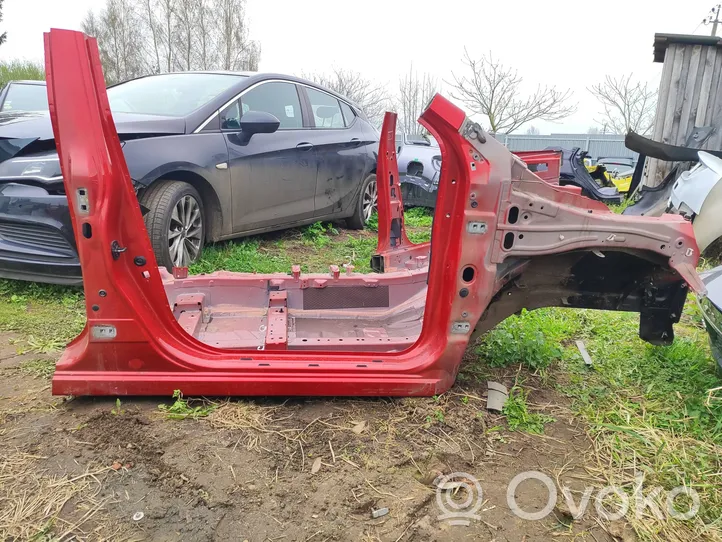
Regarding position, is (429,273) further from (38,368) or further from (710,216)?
(38,368)

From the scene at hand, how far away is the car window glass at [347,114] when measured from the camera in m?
6.69

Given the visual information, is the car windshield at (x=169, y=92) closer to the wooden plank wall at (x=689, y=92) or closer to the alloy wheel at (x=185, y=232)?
the alloy wheel at (x=185, y=232)

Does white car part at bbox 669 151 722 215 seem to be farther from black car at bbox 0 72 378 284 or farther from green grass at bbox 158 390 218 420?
black car at bbox 0 72 378 284

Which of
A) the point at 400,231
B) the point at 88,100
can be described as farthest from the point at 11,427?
the point at 400,231

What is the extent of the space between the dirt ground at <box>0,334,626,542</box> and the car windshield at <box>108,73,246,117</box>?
2.82 meters

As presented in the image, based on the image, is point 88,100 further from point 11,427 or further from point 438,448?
point 438,448

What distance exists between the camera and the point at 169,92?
4.97m

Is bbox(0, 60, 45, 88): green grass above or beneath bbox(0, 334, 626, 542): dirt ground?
above

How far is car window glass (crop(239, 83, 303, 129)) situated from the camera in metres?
5.16

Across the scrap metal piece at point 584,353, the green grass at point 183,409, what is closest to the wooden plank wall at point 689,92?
the scrap metal piece at point 584,353

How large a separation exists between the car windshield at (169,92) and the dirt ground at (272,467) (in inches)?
111

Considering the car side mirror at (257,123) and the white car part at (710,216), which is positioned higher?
the car side mirror at (257,123)

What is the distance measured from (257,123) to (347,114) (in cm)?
222

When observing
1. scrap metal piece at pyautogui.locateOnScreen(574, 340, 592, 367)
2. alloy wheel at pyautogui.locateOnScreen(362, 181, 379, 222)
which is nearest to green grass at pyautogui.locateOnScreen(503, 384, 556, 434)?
scrap metal piece at pyautogui.locateOnScreen(574, 340, 592, 367)
